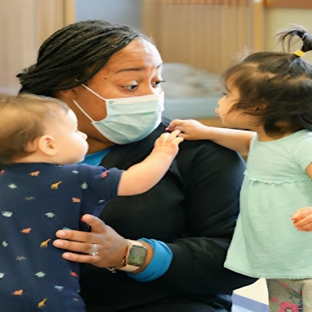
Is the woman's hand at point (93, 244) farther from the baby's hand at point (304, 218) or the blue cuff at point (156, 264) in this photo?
the baby's hand at point (304, 218)

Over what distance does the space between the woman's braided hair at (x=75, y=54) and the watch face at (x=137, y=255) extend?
0.46 m

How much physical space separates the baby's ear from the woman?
1.15ft

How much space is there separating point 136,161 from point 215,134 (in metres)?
0.21

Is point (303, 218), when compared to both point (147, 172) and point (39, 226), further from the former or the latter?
point (39, 226)

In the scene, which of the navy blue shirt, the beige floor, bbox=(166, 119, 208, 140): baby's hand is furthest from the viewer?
the beige floor

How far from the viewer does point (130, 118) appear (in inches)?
60.7

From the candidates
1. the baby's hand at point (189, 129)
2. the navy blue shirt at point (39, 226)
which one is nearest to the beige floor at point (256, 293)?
the baby's hand at point (189, 129)

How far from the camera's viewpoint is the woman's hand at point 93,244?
1.23 m

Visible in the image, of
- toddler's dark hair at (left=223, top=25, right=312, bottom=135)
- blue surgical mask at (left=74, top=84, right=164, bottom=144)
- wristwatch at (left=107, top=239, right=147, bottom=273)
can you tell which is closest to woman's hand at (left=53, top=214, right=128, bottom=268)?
wristwatch at (left=107, top=239, right=147, bottom=273)

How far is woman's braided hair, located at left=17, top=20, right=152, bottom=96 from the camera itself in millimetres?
1560

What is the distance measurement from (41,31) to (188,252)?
5.70 feet

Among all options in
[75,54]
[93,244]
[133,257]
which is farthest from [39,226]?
[75,54]

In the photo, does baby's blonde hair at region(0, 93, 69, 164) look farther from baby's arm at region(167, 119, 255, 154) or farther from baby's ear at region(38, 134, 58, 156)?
baby's arm at region(167, 119, 255, 154)

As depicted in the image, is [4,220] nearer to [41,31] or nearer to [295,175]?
[295,175]
